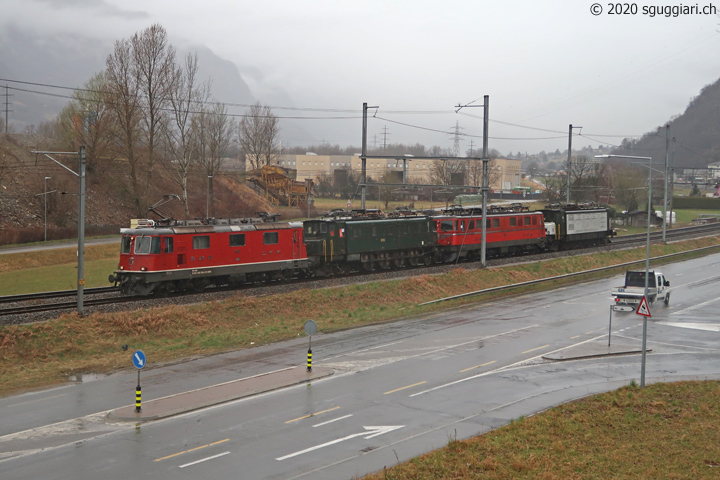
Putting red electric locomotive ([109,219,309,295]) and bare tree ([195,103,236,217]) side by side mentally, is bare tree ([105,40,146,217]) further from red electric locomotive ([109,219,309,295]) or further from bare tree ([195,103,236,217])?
red electric locomotive ([109,219,309,295])

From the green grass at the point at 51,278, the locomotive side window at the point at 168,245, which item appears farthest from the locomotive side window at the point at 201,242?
the green grass at the point at 51,278

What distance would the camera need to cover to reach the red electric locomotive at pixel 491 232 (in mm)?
49312

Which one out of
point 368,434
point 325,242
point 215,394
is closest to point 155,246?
point 325,242

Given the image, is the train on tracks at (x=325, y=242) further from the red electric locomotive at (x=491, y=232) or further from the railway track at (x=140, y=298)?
the railway track at (x=140, y=298)

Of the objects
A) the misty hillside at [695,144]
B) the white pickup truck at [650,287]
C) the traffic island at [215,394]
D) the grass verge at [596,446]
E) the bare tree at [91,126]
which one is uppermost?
the misty hillside at [695,144]

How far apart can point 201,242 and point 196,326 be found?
24.5 ft

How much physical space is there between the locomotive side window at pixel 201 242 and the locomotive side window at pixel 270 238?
3.87 metres

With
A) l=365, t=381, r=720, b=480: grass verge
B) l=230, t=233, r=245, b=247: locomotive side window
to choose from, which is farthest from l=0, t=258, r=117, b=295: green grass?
l=365, t=381, r=720, b=480: grass verge

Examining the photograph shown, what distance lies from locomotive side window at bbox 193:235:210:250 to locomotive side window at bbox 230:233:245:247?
152 cm

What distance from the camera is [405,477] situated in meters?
12.8

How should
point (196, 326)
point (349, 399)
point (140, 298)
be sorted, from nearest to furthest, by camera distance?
point (349, 399) < point (196, 326) < point (140, 298)

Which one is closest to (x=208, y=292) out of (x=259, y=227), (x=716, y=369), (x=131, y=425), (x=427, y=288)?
(x=259, y=227)

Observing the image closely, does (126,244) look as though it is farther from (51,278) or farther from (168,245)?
(51,278)

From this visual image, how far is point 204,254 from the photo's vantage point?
34.2 meters
